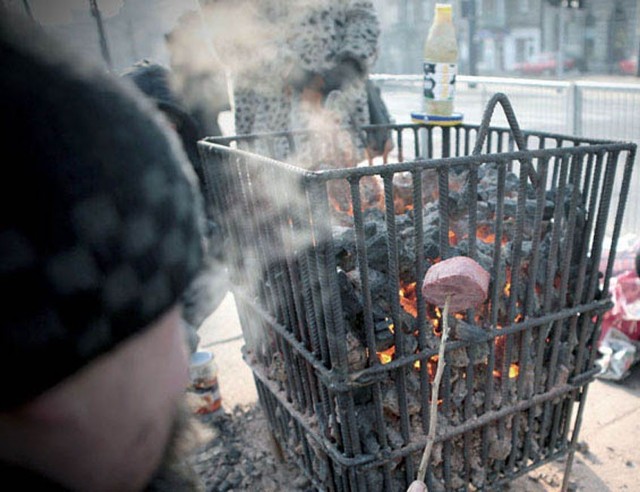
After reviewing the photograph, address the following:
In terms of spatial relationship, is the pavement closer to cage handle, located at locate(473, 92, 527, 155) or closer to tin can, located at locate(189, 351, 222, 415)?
tin can, located at locate(189, 351, 222, 415)

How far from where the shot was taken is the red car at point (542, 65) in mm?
25441

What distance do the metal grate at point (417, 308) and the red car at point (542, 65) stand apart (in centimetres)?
2642

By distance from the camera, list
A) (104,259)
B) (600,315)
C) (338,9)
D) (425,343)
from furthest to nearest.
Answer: (338,9) < (600,315) < (425,343) < (104,259)

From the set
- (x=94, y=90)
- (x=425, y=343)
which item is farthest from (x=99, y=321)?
(x=425, y=343)

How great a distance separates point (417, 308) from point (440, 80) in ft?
4.77

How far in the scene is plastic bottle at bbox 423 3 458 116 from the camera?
8.34ft

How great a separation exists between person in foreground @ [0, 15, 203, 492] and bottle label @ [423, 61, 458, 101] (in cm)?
227

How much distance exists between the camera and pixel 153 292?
18.6 inches

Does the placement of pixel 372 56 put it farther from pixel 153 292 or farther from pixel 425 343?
pixel 153 292

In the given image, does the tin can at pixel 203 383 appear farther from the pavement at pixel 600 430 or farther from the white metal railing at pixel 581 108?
the white metal railing at pixel 581 108

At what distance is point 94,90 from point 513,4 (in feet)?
111

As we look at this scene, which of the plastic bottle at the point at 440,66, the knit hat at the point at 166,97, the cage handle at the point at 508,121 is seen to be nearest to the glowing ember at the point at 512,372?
the cage handle at the point at 508,121

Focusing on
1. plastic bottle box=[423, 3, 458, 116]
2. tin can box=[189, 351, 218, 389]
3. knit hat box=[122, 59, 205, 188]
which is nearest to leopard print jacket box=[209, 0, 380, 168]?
knit hat box=[122, 59, 205, 188]

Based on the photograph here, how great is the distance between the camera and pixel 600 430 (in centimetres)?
267
